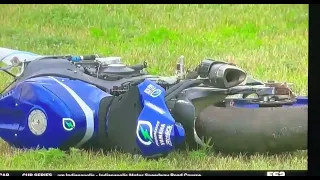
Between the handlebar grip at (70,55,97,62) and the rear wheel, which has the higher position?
the handlebar grip at (70,55,97,62)

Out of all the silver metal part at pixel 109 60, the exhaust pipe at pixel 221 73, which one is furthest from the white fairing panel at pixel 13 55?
the exhaust pipe at pixel 221 73

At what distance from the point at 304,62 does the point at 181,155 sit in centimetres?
64

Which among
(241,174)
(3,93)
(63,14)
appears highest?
(63,14)

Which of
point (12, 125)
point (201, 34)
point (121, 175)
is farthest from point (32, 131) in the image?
point (201, 34)

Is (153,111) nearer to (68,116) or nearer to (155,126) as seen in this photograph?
(155,126)

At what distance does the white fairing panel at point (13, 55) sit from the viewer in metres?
4.93

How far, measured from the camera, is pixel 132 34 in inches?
196

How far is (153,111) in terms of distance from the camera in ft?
15.8

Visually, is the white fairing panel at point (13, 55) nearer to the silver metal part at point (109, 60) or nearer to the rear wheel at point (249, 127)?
the silver metal part at point (109, 60)

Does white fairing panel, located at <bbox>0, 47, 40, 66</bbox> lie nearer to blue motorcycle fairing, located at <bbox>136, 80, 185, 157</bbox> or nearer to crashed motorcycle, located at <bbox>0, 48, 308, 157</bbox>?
crashed motorcycle, located at <bbox>0, 48, 308, 157</bbox>

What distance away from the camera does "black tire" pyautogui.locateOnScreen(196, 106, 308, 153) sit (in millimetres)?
4852

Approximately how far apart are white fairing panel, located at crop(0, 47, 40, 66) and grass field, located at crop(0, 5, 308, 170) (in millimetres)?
21

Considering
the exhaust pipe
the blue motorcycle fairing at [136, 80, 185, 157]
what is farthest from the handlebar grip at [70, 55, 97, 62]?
the exhaust pipe
